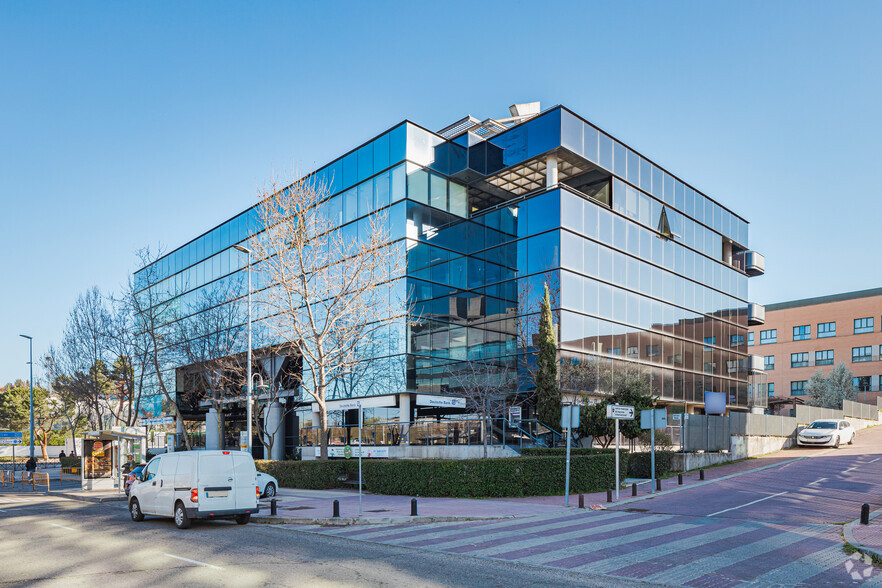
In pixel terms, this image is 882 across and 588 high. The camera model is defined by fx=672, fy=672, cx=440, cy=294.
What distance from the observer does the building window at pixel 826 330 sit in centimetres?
7750

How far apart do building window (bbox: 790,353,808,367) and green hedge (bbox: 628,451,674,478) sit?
61603 millimetres

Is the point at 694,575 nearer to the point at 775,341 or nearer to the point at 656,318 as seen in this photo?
the point at 656,318

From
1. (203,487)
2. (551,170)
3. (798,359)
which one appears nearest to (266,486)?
(203,487)

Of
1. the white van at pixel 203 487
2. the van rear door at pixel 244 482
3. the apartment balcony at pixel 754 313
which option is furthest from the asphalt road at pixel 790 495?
the apartment balcony at pixel 754 313

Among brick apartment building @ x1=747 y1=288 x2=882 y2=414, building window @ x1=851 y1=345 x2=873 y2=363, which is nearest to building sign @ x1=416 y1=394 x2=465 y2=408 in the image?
brick apartment building @ x1=747 y1=288 x2=882 y2=414

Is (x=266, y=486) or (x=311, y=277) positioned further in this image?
(x=311, y=277)

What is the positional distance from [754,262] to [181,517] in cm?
4574

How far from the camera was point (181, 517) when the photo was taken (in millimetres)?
15961

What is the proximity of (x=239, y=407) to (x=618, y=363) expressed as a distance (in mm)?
27661

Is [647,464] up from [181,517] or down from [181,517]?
down

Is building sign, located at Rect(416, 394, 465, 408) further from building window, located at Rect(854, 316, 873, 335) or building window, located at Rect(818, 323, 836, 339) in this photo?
building window, located at Rect(818, 323, 836, 339)

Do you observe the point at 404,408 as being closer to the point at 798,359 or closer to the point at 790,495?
the point at 790,495

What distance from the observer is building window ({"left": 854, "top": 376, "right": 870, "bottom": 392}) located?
72.9 meters

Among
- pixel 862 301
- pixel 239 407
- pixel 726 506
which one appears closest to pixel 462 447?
pixel 726 506
